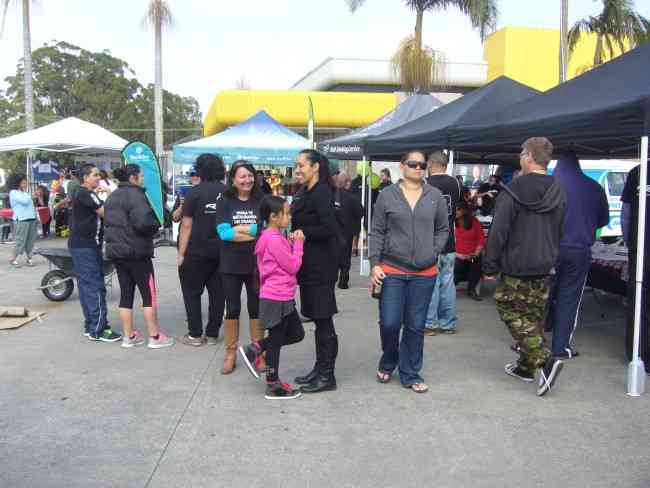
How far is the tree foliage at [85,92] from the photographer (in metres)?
53.8

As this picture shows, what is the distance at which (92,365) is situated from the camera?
5.80 metres

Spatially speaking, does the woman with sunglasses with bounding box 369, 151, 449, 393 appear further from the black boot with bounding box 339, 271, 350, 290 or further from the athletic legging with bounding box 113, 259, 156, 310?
the black boot with bounding box 339, 271, 350, 290

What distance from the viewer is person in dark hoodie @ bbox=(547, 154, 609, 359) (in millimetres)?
5543

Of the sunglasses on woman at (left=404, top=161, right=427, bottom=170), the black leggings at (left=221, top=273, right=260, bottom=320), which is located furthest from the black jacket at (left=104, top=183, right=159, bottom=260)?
the sunglasses on woman at (left=404, top=161, right=427, bottom=170)

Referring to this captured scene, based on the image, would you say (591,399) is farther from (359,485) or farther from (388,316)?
(359,485)

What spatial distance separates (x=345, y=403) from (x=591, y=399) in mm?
1859

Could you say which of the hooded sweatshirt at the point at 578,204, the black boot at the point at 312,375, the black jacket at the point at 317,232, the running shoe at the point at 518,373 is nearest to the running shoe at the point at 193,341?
the black boot at the point at 312,375

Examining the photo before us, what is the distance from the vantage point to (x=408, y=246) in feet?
15.6

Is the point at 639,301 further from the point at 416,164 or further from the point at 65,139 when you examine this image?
the point at 65,139

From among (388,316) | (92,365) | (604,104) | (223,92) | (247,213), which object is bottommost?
(92,365)

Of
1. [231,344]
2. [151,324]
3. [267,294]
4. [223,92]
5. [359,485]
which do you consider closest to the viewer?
[359,485]

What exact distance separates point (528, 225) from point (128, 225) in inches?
141

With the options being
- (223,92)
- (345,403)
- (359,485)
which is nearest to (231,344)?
(345,403)

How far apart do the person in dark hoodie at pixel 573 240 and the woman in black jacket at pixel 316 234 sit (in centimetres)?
209
